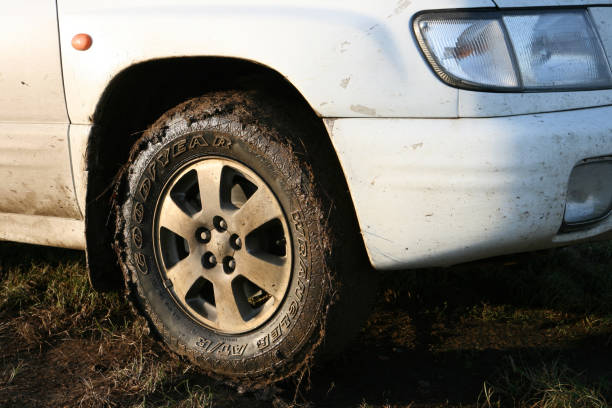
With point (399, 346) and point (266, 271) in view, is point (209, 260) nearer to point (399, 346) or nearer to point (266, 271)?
point (266, 271)

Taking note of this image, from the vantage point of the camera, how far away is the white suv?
78.0 inches

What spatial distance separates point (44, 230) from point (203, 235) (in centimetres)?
74

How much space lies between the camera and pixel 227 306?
2414 mm

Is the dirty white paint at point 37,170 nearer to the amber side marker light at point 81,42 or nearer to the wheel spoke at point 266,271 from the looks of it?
the amber side marker light at point 81,42

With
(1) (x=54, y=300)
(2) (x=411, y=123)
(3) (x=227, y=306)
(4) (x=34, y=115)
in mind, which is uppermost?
(2) (x=411, y=123)

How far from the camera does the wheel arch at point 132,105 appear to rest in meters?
2.45

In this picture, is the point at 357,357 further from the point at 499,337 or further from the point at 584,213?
the point at 584,213

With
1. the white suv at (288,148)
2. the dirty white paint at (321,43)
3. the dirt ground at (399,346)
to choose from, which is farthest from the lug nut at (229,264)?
the dirty white paint at (321,43)

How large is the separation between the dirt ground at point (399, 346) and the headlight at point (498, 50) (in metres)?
0.59

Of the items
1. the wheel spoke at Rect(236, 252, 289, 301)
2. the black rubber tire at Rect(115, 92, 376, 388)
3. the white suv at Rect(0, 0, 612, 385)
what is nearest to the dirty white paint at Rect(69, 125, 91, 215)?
the white suv at Rect(0, 0, 612, 385)

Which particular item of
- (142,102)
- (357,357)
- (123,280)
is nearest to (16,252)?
(123,280)

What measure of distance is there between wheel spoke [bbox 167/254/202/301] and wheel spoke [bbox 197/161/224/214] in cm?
19

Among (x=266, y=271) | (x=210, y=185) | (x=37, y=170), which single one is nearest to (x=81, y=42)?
(x=37, y=170)

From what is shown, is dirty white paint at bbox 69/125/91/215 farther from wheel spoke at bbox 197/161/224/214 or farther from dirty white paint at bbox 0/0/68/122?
wheel spoke at bbox 197/161/224/214
